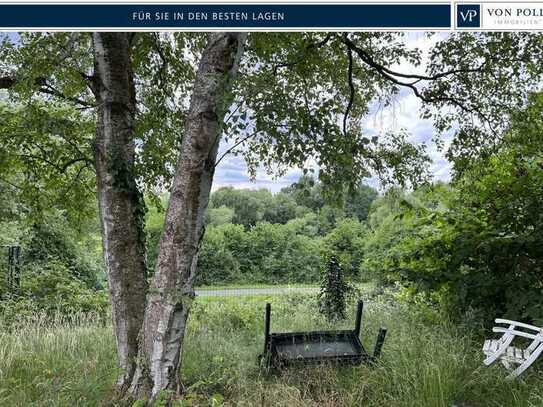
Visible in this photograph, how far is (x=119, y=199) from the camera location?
13.3ft

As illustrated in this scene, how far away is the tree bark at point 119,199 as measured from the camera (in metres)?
4.00

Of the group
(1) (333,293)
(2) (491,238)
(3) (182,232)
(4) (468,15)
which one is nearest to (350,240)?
(1) (333,293)

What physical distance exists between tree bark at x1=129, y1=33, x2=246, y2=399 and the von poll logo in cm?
156

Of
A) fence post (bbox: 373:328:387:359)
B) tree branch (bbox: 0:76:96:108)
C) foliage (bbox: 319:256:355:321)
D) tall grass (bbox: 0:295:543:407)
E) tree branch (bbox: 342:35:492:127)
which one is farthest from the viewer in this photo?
foliage (bbox: 319:256:355:321)

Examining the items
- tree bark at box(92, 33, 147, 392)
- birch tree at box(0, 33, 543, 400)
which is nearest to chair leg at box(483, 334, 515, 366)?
birch tree at box(0, 33, 543, 400)

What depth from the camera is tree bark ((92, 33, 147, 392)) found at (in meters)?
4.00

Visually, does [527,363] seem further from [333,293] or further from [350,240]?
[350,240]

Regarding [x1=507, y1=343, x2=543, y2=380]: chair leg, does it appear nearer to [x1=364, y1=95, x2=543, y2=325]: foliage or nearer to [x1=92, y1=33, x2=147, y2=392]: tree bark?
[x1=364, y1=95, x2=543, y2=325]: foliage

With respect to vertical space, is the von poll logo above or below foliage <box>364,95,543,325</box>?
above

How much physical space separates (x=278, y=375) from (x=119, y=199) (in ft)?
6.74

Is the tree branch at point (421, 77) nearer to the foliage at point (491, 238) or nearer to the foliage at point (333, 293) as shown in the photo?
the foliage at point (491, 238)

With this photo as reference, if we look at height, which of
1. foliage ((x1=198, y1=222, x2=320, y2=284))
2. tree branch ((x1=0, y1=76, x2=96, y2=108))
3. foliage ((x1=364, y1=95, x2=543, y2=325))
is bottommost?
foliage ((x1=198, y1=222, x2=320, y2=284))

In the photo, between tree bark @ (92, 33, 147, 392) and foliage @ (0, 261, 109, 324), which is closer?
tree bark @ (92, 33, 147, 392)

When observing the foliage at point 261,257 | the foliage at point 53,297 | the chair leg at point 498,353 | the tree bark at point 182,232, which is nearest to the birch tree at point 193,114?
the tree bark at point 182,232
